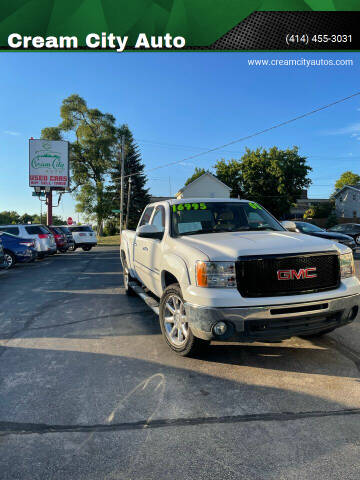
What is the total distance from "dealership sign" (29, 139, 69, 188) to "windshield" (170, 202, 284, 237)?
32069mm

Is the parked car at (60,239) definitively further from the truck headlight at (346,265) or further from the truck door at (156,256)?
the truck headlight at (346,265)

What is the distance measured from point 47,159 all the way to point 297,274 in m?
34.9

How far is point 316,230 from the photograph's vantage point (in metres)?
16.0

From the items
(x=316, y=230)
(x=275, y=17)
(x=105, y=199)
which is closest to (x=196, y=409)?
(x=275, y=17)

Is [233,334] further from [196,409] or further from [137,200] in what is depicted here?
[137,200]

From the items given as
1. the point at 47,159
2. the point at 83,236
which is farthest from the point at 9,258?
the point at 47,159

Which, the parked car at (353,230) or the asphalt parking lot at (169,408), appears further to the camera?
the parked car at (353,230)

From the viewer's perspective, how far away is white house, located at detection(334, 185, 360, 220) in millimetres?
57225

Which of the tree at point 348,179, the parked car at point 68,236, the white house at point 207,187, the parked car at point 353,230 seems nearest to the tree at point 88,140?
the white house at point 207,187

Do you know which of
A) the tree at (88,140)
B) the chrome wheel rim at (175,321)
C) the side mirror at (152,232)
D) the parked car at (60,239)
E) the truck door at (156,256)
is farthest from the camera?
the tree at (88,140)

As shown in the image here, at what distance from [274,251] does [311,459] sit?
1.83 m

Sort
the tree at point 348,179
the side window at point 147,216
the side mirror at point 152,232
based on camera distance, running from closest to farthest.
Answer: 1. the side mirror at point 152,232
2. the side window at point 147,216
3. the tree at point 348,179

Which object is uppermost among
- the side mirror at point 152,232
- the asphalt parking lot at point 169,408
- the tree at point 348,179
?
the tree at point 348,179

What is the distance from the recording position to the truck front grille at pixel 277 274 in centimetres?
336
